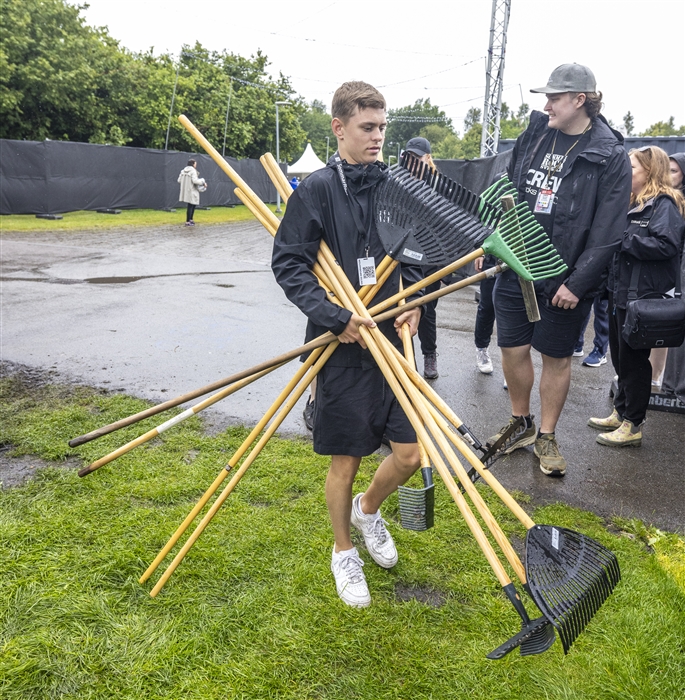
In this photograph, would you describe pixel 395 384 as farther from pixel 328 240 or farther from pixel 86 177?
pixel 86 177

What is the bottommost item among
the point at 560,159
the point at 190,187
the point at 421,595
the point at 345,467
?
the point at 421,595

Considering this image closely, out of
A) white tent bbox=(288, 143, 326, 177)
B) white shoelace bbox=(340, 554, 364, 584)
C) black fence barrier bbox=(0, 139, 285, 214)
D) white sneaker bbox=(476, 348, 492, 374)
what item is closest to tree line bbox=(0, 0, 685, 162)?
black fence barrier bbox=(0, 139, 285, 214)

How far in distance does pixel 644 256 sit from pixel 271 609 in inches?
131

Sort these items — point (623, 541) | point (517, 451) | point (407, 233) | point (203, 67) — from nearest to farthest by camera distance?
point (407, 233)
point (623, 541)
point (517, 451)
point (203, 67)

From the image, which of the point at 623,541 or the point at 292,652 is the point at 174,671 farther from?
the point at 623,541

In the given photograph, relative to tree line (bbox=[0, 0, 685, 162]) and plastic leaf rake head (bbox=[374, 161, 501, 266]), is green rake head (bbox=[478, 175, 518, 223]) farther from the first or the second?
tree line (bbox=[0, 0, 685, 162])

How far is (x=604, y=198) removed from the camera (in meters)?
3.78

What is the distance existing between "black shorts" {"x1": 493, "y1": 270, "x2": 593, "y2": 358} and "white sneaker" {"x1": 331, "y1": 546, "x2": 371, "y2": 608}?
6.66ft

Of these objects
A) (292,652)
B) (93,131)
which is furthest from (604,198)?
(93,131)

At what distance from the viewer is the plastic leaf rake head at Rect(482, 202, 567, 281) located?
2.46 m

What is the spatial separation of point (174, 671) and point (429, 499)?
1175mm

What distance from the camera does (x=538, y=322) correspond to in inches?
161

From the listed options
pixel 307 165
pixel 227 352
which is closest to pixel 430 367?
pixel 227 352

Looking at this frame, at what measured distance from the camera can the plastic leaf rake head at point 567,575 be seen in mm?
1851
